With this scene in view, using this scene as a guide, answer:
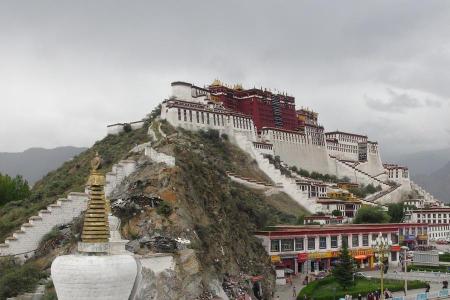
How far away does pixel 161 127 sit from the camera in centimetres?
7262

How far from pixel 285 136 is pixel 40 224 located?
2591 inches

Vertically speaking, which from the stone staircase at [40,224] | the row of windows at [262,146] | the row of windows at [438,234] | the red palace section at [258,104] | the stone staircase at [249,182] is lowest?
the row of windows at [438,234]

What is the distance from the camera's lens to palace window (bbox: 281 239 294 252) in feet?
150

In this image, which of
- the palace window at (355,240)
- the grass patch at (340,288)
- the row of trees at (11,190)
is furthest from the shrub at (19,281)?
the palace window at (355,240)

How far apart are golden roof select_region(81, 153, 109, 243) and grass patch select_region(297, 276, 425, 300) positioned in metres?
24.0

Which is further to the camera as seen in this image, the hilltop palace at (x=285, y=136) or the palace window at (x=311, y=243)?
the hilltop palace at (x=285, y=136)

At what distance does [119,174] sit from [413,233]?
4132 cm

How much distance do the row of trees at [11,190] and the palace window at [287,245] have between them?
71.6ft

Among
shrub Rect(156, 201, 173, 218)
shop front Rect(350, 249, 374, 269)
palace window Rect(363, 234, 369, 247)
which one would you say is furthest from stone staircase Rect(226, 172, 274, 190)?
shrub Rect(156, 201, 173, 218)

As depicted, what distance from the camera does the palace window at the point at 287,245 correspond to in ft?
150

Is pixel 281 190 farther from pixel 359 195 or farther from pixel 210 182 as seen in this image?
pixel 210 182

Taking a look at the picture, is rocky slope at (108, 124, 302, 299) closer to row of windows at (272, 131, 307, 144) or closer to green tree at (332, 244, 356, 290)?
green tree at (332, 244, 356, 290)

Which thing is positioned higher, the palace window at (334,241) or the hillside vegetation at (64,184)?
the hillside vegetation at (64,184)

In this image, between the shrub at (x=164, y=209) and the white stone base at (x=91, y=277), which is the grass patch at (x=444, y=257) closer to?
the shrub at (x=164, y=209)
